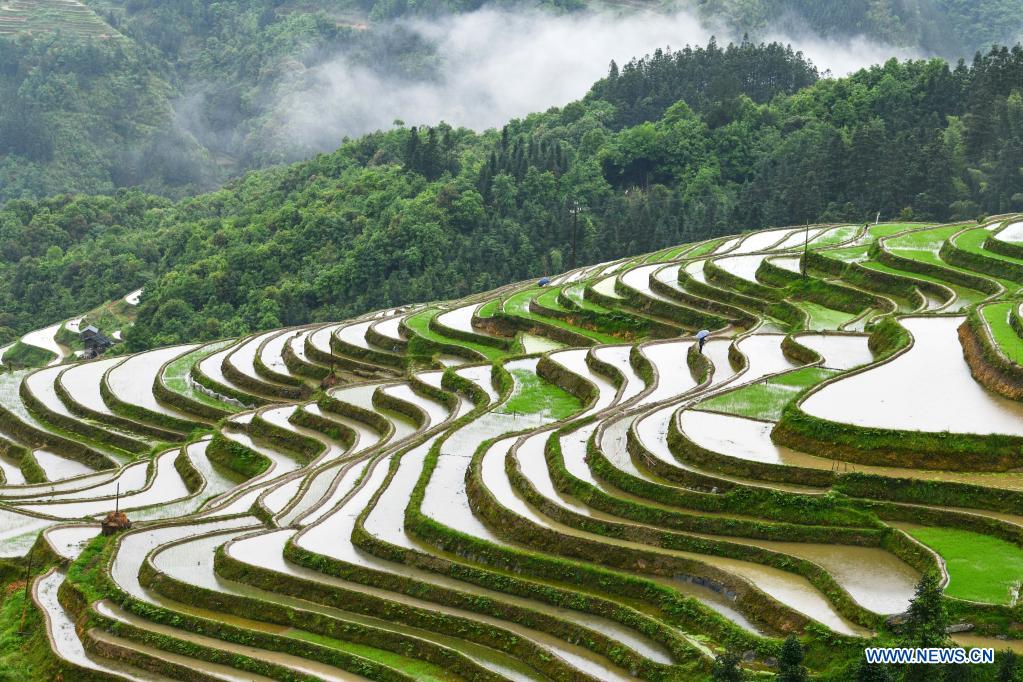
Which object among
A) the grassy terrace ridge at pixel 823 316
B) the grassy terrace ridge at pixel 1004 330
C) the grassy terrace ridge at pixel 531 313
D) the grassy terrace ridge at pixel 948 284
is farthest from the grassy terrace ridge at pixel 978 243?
the grassy terrace ridge at pixel 531 313

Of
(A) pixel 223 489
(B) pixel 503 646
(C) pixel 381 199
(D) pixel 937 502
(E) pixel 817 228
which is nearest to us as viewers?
(B) pixel 503 646

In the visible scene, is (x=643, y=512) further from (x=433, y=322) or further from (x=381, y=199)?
(x=381, y=199)

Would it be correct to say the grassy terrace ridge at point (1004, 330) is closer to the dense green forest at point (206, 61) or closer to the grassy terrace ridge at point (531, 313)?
the grassy terrace ridge at point (531, 313)

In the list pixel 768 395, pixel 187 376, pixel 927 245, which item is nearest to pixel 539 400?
pixel 768 395

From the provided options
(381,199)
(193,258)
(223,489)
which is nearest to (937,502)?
(223,489)

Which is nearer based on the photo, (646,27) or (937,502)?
(937,502)

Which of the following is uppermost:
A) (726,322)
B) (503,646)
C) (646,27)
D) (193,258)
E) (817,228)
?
(646,27)

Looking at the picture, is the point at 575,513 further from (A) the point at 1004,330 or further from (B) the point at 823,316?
(B) the point at 823,316

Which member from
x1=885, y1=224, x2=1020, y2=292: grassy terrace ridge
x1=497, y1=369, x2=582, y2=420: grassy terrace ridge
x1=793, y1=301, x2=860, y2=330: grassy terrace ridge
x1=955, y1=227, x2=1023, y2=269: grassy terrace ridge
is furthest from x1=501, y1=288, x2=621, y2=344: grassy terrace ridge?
x1=955, y1=227, x2=1023, y2=269: grassy terrace ridge
